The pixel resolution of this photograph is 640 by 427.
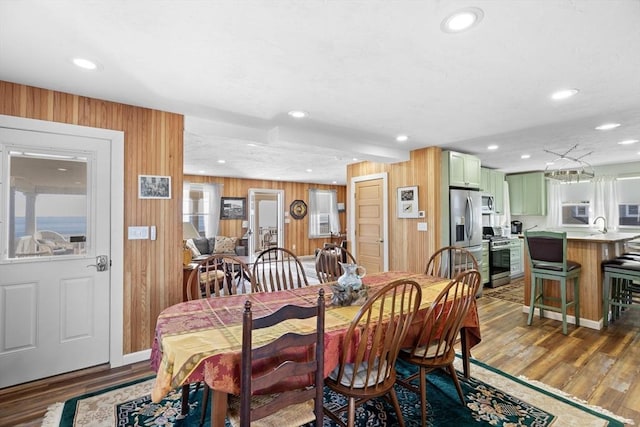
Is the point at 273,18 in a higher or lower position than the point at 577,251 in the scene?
higher

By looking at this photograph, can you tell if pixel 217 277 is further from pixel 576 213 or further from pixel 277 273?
pixel 576 213

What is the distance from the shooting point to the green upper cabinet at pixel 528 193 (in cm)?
648

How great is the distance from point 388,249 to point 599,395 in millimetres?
2988

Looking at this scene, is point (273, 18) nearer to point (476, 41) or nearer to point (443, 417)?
point (476, 41)

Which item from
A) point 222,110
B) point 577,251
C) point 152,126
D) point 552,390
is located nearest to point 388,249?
point 577,251

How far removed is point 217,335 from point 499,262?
18.5 ft

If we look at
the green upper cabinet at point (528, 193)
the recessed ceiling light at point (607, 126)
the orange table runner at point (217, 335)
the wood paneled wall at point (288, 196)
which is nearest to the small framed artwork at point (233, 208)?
the wood paneled wall at point (288, 196)

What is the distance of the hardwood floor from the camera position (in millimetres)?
2137

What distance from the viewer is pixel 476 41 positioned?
175cm

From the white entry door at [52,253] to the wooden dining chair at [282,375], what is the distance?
1.95 metres

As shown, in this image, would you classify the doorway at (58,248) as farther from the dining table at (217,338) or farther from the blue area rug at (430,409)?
the dining table at (217,338)

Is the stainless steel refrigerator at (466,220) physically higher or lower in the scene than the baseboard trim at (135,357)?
higher

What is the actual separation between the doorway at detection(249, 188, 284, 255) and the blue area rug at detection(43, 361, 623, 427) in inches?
242

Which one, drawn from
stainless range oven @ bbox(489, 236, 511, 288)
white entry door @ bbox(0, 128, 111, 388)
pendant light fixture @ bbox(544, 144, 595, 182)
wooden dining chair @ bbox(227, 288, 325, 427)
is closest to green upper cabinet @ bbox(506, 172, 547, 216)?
pendant light fixture @ bbox(544, 144, 595, 182)
